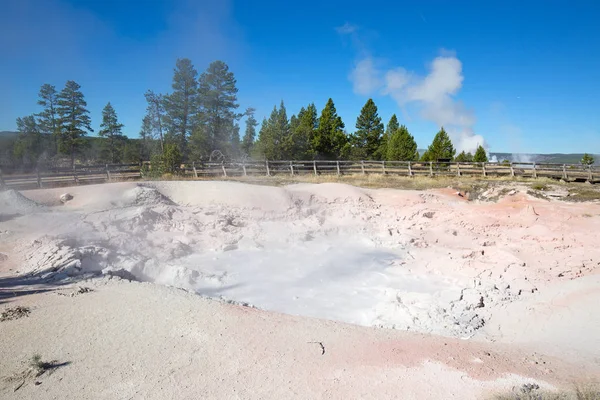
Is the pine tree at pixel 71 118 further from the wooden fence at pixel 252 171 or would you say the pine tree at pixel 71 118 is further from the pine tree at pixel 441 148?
the pine tree at pixel 441 148

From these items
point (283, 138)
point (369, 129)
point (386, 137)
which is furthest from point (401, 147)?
point (283, 138)

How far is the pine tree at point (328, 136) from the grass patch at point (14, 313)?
106 feet

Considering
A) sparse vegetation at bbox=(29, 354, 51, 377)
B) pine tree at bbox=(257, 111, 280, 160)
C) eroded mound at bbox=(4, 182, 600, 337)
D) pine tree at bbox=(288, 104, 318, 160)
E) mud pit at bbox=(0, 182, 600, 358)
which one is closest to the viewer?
sparse vegetation at bbox=(29, 354, 51, 377)

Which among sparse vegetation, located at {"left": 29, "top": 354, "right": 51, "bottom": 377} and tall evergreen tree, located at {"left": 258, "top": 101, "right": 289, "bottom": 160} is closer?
sparse vegetation, located at {"left": 29, "top": 354, "right": 51, "bottom": 377}

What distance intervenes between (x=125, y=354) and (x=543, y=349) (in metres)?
6.50

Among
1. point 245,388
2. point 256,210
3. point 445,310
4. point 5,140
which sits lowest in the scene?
point 445,310

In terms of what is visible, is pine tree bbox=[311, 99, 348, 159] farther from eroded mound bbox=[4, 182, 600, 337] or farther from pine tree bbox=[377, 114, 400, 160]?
eroded mound bbox=[4, 182, 600, 337]

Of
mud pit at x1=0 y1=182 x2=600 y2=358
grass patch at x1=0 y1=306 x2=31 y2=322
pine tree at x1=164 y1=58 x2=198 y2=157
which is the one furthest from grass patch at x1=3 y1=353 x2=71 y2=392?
pine tree at x1=164 y1=58 x2=198 y2=157

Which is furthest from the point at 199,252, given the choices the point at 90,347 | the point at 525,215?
the point at 525,215

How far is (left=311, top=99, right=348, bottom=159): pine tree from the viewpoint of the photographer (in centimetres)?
3694

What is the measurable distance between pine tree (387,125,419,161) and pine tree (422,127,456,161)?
233 cm

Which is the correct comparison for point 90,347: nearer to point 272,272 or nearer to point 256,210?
point 272,272

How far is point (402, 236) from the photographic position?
12.2m

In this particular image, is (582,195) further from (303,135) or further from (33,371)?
(303,135)
